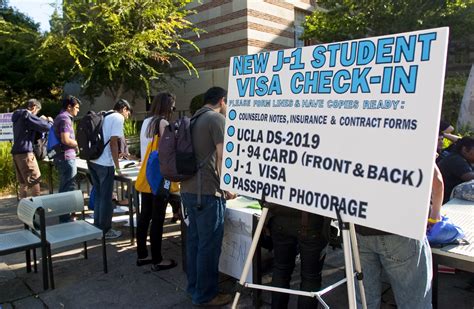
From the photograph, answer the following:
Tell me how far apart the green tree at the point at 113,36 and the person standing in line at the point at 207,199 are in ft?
31.4

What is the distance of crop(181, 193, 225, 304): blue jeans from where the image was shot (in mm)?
3227

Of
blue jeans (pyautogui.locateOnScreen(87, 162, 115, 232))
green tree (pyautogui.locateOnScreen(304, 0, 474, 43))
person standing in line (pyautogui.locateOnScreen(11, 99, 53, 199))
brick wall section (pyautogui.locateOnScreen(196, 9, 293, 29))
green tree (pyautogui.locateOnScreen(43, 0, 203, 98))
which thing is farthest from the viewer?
brick wall section (pyautogui.locateOnScreen(196, 9, 293, 29))

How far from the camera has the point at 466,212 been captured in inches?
137

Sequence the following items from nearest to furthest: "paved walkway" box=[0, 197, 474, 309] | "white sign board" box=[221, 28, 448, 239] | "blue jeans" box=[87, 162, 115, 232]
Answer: "white sign board" box=[221, 28, 448, 239] < "paved walkway" box=[0, 197, 474, 309] < "blue jeans" box=[87, 162, 115, 232]

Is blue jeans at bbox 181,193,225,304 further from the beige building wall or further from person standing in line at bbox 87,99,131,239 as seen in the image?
the beige building wall

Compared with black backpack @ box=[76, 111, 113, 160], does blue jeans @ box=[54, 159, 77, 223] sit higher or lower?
lower

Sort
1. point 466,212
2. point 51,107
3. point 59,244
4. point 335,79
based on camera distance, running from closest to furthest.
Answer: point 335,79, point 466,212, point 59,244, point 51,107

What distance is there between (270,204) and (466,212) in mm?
2054

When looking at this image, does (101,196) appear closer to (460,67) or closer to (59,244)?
(59,244)

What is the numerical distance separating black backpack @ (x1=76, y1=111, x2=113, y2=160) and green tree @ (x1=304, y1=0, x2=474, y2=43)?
10156mm

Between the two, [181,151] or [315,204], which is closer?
[315,204]

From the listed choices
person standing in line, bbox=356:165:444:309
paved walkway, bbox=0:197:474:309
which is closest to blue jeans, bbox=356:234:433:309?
person standing in line, bbox=356:165:444:309

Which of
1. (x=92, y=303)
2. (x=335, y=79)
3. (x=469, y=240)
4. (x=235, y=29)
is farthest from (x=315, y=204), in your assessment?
(x=235, y=29)

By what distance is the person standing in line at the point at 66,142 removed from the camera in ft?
17.4
